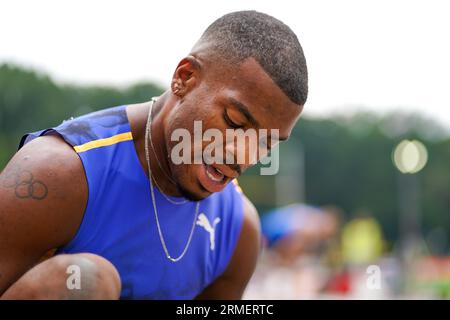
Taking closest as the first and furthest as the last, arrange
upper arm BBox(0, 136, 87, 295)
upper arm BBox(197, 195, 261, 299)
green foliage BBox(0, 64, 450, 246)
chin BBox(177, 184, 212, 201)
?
upper arm BBox(0, 136, 87, 295), chin BBox(177, 184, 212, 201), upper arm BBox(197, 195, 261, 299), green foliage BBox(0, 64, 450, 246)

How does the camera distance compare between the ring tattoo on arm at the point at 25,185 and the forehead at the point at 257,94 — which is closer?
the ring tattoo on arm at the point at 25,185

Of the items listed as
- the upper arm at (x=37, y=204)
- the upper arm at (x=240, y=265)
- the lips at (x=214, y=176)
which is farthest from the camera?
the upper arm at (x=240, y=265)

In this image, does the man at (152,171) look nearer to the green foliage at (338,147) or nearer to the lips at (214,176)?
the lips at (214,176)

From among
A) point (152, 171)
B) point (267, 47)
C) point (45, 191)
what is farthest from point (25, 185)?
point (267, 47)

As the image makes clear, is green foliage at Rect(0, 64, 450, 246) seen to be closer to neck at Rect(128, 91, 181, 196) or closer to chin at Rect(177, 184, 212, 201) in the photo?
neck at Rect(128, 91, 181, 196)

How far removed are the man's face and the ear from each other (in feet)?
0.07

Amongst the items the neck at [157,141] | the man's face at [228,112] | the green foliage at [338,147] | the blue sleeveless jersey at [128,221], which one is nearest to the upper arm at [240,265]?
the blue sleeveless jersey at [128,221]

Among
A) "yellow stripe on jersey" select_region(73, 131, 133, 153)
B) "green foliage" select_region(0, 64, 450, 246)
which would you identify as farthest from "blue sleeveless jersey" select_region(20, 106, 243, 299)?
"green foliage" select_region(0, 64, 450, 246)

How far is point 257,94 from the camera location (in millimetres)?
2412

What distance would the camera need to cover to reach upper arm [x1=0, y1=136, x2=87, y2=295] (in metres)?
2.22

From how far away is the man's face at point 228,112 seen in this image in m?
2.41
